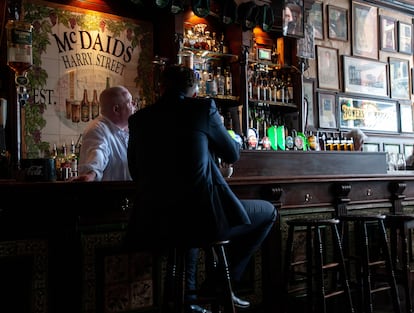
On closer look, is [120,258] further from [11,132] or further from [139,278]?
[11,132]

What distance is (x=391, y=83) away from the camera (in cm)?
780

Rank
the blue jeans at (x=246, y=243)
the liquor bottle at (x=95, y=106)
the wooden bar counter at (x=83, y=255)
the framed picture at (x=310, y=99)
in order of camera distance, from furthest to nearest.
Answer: the framed picture at (x=310, y=99)
the liquor bottle at (x=95, y=106)
the blue jeans at (x=246, y=243)
the wooden bar counter at (x=83, y=255)

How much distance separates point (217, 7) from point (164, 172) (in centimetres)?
378

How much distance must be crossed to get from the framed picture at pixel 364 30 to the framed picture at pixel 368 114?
2.28 ft

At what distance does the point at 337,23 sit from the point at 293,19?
1.37 metres

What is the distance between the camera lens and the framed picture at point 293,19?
Result: 609 centimetres

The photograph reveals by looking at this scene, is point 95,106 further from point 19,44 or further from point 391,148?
point 391,148

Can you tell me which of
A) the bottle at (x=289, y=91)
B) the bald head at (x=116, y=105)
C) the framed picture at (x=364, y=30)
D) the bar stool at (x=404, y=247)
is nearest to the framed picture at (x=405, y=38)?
the framed picture at (x=364, y=30)

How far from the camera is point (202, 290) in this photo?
265 centimetres

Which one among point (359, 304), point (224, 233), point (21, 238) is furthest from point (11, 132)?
point (359, 304)

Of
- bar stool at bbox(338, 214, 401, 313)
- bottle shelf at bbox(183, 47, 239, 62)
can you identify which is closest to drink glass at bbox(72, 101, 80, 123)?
bottle shelf at bbox(183, 47, 239, 62)

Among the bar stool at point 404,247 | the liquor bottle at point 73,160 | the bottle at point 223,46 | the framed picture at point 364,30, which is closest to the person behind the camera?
the bar stool at point 404,247

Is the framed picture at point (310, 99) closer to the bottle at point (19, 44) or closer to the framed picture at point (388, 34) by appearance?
the framed picture at point (388, 34)

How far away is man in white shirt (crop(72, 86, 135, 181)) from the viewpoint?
332 cm
